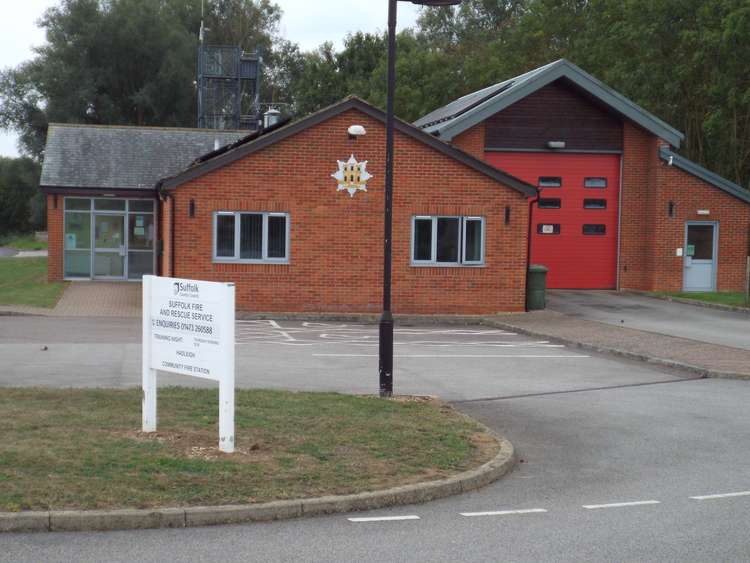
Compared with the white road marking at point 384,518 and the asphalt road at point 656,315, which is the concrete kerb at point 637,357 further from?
the white road marking at point 384,518

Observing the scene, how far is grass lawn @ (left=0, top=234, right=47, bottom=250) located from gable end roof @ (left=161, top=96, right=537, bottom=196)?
125 ft

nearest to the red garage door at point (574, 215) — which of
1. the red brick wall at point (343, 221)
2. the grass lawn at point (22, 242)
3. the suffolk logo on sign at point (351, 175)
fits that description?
the red brick wall at point (343, 221)

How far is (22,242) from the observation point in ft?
216

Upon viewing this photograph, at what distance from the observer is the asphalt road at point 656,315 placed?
21.1m

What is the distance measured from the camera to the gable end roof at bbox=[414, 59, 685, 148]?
93.5 ft

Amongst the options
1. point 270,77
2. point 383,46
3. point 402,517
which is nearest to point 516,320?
point 402,517

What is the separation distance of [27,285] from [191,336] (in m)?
22.9

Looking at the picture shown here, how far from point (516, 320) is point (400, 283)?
2.98 metres

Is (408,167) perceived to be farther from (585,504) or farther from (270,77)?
(270,77)

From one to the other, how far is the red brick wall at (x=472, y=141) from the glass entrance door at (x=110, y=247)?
35.6 feet

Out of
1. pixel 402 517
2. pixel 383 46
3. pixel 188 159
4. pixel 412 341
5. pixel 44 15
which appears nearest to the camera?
pixel 402 517

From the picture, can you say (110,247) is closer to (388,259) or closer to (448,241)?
(448,241)

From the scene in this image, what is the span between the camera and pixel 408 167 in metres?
24.8

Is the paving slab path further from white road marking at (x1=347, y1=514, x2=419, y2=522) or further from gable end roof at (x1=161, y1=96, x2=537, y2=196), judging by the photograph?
white road marking at (x1=347, y1=514, x2=419, y2=522)
